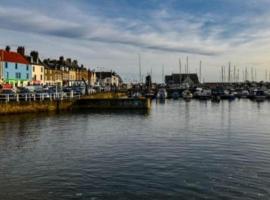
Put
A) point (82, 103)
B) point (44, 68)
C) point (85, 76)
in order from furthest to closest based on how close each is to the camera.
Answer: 1. point (85, 76)
2. point (44, 68)
3. point (82, 103)

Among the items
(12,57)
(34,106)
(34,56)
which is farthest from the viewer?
(34,56)

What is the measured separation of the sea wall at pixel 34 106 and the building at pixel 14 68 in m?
26.2

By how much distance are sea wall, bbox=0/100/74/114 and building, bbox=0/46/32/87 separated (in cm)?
2622

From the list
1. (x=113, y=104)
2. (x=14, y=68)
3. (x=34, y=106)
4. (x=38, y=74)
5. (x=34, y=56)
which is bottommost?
(x=113, y=104)

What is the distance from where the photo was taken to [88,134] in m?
32.8

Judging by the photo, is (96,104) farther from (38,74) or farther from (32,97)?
(38,74)

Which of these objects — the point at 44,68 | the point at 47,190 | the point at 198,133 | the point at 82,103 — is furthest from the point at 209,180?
the point at 44,68

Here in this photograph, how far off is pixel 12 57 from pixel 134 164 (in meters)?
75.3

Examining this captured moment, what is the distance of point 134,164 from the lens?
20625mm

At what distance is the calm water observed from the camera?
15797 mm

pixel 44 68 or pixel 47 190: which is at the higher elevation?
pixel 44 68

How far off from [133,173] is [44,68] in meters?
91.9

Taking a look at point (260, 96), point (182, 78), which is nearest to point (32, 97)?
point (260, 96)

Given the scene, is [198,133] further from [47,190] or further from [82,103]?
[82,103]
